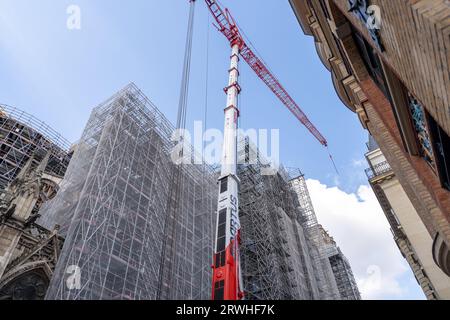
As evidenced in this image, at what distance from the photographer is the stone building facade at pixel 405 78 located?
3.21 m

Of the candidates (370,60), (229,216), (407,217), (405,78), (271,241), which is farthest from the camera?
(271,241)

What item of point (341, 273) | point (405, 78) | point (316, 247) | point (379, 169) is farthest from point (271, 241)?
point (405, 78)

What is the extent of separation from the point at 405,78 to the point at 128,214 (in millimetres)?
17392

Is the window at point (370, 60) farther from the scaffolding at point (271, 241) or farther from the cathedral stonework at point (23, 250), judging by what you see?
the scaffolding at point (271, 241)

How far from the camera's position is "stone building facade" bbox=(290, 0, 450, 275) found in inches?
127

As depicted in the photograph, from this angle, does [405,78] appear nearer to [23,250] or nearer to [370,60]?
[370,60]

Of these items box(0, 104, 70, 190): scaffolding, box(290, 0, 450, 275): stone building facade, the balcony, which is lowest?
box(290, 0, 450, 275): stone building facade

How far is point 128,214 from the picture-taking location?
1922 centimetres

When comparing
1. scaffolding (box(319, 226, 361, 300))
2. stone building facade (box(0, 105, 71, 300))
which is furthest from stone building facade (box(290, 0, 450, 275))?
scaffolding (box(319, 226, 361, 300))

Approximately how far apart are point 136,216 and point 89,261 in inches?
177

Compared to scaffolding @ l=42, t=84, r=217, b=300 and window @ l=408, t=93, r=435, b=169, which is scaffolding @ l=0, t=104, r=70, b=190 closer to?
scaffolding @ l=42, t=84, r=217, b=300

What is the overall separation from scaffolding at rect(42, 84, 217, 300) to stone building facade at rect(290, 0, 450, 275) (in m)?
12.3

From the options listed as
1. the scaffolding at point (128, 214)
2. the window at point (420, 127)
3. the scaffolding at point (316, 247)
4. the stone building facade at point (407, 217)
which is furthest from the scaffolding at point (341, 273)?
the window at point (420, 127)
